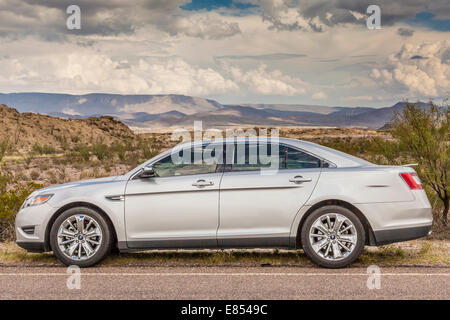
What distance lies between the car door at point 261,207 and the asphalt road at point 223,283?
419 mm

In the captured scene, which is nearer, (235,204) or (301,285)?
(301,285)

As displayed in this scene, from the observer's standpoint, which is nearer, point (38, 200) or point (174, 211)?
point (174, 211)

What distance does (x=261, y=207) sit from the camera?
7.70m

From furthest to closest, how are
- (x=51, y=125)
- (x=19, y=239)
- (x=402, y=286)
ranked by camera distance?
(x=51, y=125) < (x=19, y=239) < (x=402, y=286)

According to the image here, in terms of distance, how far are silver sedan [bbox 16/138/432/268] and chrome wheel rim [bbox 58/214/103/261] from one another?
1cm

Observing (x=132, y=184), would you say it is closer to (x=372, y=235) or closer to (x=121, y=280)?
(x=121, y=280)

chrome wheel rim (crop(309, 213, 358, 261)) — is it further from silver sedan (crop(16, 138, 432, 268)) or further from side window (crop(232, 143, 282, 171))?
side window (crop(232, 143, 282, 171))

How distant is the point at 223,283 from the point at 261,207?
3.99 ft

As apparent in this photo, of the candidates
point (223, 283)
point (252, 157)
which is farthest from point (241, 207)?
point (223, 283)

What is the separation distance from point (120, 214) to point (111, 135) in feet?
216

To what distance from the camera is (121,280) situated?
7.17m

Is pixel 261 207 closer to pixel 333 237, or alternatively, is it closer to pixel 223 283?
pixel 333 237

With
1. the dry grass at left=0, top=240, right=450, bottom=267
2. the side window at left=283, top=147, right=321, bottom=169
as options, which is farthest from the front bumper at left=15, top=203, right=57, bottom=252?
the side window at left=283, top=147, right=321, bottom=169
